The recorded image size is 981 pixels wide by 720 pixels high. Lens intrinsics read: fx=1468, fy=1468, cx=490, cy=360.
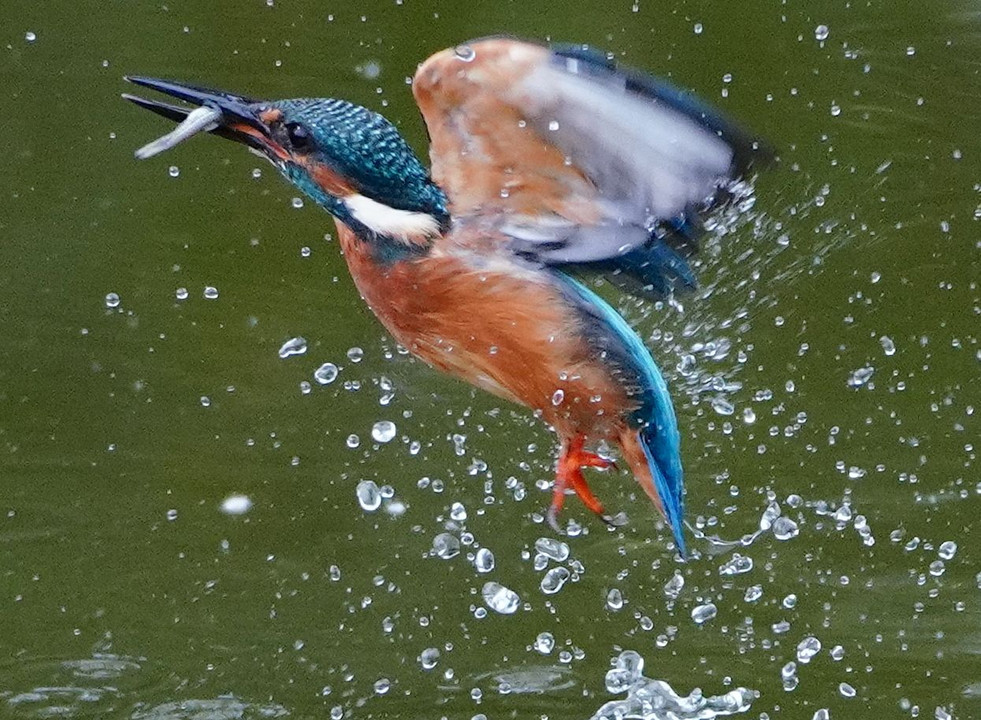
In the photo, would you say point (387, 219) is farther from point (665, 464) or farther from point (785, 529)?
point (785, 529)

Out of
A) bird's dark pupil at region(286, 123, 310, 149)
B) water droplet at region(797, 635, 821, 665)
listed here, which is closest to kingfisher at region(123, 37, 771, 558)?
bird's dark pupil at region(286, 123, 310, 149)

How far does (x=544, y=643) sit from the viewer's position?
190cm

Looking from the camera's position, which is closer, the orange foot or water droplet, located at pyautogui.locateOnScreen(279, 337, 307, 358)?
the orange foot

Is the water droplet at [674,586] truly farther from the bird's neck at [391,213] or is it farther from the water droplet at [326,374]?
the bird's neck at [391,213]

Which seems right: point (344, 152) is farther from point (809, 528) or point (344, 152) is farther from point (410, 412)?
point (809, 528)

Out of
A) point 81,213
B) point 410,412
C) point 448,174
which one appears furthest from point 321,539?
point 448,174

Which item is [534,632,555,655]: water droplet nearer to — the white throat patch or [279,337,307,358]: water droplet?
[279,337,307,358]: water droplet

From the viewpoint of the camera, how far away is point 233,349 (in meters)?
2.08

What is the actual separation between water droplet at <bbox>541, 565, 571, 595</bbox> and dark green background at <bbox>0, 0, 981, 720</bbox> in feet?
0.05

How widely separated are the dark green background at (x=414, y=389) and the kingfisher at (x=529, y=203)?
0.49 m

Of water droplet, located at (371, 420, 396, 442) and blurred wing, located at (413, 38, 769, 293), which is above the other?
water droplet, located at (371, 420, 396, 442)

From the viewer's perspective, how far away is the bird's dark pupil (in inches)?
48.8

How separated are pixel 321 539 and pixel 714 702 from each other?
0.58 meters

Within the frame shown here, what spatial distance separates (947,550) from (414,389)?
78cm
